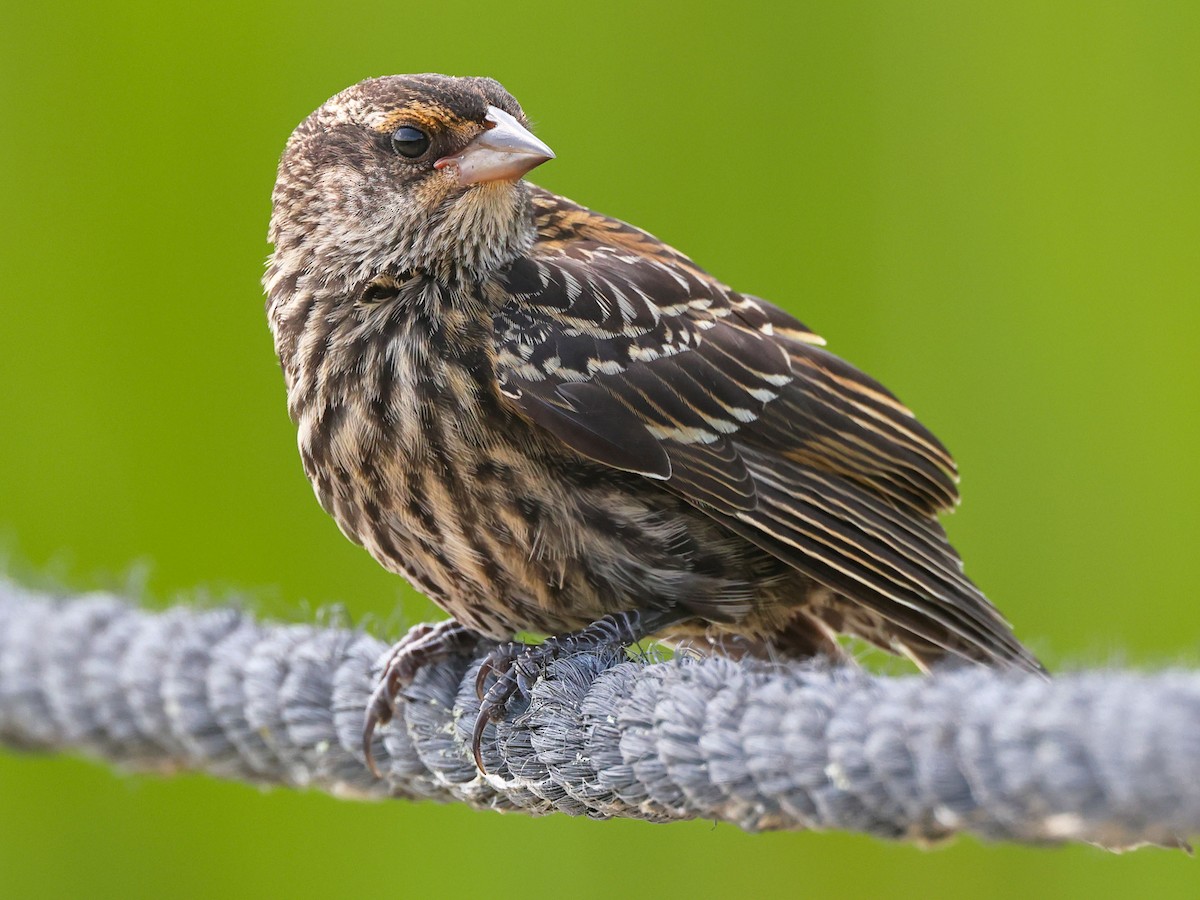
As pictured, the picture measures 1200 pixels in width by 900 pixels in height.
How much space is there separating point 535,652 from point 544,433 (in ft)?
0.91

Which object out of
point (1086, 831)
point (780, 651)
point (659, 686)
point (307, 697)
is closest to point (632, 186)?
point (780, 651)

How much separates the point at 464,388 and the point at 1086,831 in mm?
1067

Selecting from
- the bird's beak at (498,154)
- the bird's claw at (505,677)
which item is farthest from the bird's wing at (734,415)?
the bird's claw at (505,677)

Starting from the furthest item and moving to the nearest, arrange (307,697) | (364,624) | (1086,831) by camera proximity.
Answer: (364,624), (307,697), (1086,831)

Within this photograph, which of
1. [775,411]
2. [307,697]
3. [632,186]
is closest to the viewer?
[307,697]

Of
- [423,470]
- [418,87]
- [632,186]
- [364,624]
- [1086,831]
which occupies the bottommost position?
[1086,831]

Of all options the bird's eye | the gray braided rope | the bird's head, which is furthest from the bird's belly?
the bird's eye

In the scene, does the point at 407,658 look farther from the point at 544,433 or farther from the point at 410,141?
the point at 410,141

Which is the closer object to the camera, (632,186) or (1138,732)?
(1138,732)

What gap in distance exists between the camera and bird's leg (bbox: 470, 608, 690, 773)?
1.68m

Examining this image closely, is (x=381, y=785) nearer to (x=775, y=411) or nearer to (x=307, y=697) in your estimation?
(x=307, y=697)

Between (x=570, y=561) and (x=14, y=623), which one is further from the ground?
(x=570, y=561)

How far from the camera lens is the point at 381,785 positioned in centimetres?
188

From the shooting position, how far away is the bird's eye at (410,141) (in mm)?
1970
